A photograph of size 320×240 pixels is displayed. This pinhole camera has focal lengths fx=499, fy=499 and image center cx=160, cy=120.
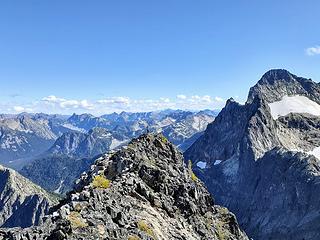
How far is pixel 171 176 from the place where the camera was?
73.8 m

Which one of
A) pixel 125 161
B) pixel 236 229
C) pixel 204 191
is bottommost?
pixel 236 229

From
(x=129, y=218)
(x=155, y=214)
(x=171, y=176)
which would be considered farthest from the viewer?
(x=171, y=176)

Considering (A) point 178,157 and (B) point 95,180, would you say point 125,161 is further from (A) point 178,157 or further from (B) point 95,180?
(A) point 178,157

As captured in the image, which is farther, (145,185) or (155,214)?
(145,185)

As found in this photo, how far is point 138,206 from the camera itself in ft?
188

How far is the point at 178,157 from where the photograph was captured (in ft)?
295

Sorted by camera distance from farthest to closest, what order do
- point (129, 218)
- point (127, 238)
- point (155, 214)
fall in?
point (155, 214) → point (129, 218) → point (127, 238)

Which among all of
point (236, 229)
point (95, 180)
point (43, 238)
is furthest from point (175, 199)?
point (43, 238)

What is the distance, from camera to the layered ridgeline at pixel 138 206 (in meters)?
42.9

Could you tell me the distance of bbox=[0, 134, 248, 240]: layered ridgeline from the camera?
141 ft

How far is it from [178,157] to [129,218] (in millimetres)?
39843

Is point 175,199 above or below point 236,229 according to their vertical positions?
above

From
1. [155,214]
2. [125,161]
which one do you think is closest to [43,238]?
[155,214]

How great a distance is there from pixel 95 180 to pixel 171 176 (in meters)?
13.4
